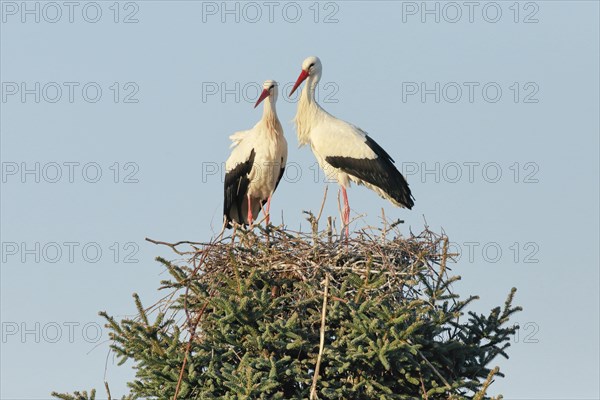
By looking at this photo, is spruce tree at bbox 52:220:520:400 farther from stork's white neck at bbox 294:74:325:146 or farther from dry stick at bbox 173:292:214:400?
stork's white neck at bbox 294:74:325:146

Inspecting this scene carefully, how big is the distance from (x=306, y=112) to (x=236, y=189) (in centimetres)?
115

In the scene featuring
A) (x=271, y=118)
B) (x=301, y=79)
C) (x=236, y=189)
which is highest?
(x=301, y=79)

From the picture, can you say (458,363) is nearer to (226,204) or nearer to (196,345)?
(196,345)

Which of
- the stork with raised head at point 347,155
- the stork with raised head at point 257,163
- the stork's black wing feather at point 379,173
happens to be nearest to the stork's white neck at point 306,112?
the stork with raised head at point 347,155

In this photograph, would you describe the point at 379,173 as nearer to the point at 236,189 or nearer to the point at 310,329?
the point at 236,189

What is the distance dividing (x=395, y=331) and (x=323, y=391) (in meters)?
0.68

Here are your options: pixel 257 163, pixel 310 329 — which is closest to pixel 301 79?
pixel 257 163

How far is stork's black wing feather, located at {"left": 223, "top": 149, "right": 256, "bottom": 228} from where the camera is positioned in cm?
1256

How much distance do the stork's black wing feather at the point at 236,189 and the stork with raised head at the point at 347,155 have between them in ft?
2.20

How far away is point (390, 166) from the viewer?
40.6 feet

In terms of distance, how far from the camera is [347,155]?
12.2m

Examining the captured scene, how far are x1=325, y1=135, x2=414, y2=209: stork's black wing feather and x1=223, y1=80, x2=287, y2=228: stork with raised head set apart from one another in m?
0.61

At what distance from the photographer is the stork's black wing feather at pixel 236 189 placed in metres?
12.6

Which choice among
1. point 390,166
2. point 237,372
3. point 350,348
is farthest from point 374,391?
point 390,166
